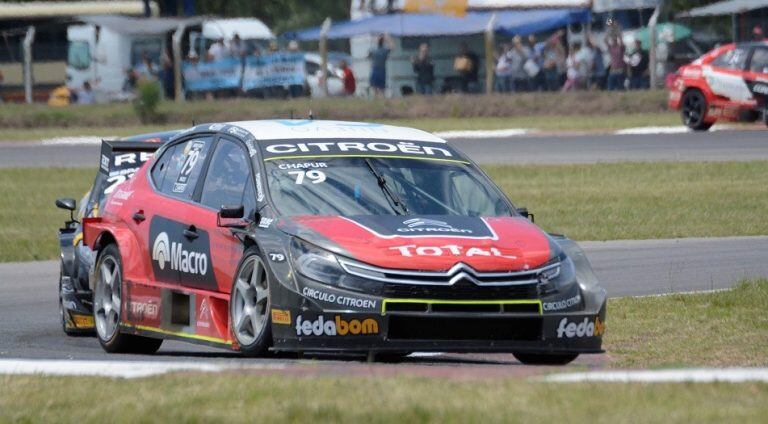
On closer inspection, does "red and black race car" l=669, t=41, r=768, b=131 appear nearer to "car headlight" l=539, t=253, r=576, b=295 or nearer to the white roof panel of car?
the white roof panel of car

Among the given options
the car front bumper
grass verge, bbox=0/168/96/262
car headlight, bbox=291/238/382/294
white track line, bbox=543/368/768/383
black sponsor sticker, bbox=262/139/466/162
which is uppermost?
black sponsor sticker, bbox=262/139/466/162

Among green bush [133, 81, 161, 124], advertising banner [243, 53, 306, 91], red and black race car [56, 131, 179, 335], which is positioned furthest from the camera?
advertising banner [243, 53, 306, 91]

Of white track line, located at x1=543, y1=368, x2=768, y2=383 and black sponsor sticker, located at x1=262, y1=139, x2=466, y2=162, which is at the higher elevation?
black sponsor sticker, located at x1=262, y1=139, x2=466, y2=162

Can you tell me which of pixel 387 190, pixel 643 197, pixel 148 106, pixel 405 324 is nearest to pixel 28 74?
pixel 148 106

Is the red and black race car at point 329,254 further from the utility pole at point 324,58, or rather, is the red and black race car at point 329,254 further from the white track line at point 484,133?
the utility pole at point 324,58

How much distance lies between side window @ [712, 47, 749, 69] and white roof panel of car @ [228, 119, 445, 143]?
63.3 feet

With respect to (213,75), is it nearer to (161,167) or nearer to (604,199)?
(604,199)

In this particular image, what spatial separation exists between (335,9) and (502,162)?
126 feet

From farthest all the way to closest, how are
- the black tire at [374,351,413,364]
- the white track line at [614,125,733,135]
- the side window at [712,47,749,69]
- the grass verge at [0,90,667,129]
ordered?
1. the grass verge at [0,90,667,129]
2. the white track line at [614,125,733,135]
3. the side window at [712,47,749,69]
4. the black tire at [374,351,413,364]

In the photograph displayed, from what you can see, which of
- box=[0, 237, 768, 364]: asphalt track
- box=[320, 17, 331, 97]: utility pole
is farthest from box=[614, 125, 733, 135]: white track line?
box=[0, 237, 768, 364]: asphalt track

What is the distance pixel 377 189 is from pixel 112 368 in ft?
7.78

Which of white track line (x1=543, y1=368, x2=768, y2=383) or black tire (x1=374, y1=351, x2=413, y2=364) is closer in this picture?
white track line (x1=543, y1=368, x2=768, y2=383)

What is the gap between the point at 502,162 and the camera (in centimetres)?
2469

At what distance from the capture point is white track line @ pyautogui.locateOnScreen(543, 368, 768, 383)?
616cm
